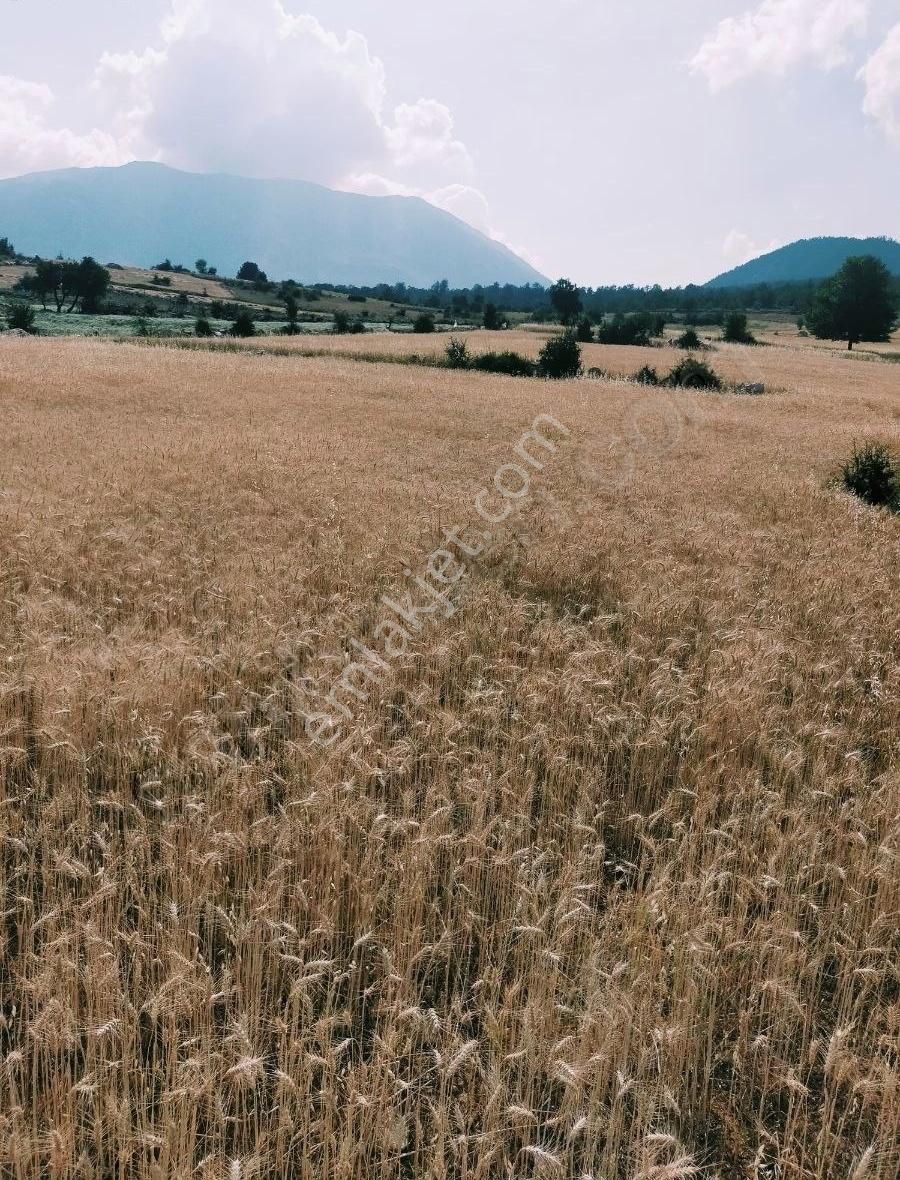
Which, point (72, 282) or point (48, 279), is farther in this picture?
point (72, 282)

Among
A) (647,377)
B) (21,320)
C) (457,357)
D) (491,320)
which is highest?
(491,320)

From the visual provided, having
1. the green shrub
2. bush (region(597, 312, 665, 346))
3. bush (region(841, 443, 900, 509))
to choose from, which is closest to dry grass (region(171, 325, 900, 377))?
the green shrub

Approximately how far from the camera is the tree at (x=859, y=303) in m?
82.8

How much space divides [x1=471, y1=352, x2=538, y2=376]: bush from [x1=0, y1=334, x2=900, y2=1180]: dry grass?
39333mm

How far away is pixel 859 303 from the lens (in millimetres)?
84562

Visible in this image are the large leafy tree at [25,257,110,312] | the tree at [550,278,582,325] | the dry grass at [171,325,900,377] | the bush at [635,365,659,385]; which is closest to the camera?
the bush at [635,365,659,385]

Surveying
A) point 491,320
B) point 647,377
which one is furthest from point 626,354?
point 491,320

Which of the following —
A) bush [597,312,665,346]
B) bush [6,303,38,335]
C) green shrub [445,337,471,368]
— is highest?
bush [597,312,665,346]

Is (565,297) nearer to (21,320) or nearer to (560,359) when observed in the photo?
(560,359)

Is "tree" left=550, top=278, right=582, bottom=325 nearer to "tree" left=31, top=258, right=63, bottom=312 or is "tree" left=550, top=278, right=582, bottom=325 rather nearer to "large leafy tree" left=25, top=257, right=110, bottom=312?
"large leafy tree" left=25, top=257, right=110, bottom=312

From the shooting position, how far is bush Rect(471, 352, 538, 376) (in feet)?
155

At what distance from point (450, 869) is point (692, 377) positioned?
45096 mm

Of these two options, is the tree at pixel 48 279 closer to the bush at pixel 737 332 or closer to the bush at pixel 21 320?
the bush at pixel 21 320

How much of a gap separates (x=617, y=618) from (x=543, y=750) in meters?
2.88
